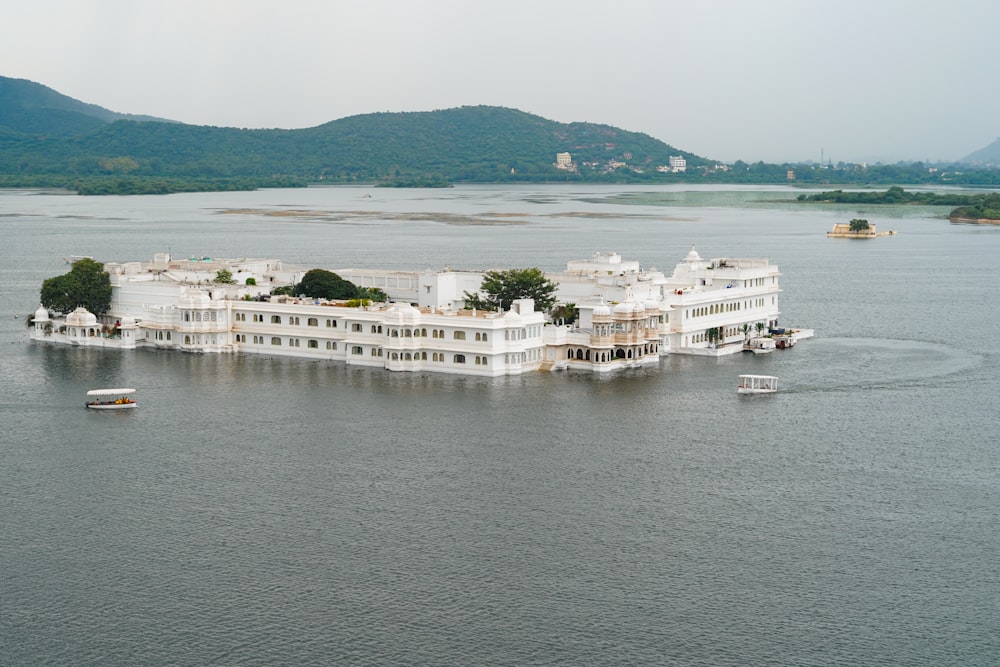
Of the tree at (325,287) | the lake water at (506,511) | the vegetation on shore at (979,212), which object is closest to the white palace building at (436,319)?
the lake water at (506,511)

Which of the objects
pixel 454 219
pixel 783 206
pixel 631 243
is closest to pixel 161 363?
pixel 631 243

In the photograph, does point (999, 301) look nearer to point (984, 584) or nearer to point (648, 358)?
point (648, 358)

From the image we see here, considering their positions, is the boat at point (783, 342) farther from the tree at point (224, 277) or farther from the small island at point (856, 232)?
the small island at point (856, 232)

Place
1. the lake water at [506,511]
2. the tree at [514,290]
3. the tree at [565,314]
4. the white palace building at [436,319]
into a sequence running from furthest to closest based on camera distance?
the tree at [514,290], the tree at [565,314], the white palace building at [436,319], the lake water at [506,511]

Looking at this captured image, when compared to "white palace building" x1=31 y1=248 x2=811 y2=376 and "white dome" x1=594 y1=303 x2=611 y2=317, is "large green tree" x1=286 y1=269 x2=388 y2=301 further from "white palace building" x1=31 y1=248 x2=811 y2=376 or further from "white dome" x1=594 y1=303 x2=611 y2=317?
"white dome" x1=594 y1=303 x2=611 y2=317

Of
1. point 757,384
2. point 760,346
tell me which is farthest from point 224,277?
point 757,384

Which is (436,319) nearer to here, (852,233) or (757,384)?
(757,384)

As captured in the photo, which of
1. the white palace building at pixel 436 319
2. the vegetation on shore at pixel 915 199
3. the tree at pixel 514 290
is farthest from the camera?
the vegetation on shore at pixel 915 199
